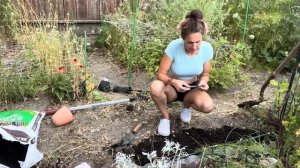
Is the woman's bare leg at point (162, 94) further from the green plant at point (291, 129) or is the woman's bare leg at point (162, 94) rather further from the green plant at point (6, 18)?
the green plant at point (6, 18)

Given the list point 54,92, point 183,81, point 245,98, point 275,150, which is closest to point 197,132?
point 183,81

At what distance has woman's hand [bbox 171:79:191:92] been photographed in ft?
11.1

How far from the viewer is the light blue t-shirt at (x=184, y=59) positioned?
3.42 m

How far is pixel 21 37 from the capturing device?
14.5 feet

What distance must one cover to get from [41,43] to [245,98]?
8.00 ft

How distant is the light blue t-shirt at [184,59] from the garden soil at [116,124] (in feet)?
1.88

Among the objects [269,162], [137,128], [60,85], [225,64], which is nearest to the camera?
[269,162]

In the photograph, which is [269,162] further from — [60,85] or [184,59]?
[60,85]

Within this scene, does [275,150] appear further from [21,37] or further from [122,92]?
[21,37]

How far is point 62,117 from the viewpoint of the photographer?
11.9 feet

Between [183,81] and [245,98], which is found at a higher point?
[183,81]

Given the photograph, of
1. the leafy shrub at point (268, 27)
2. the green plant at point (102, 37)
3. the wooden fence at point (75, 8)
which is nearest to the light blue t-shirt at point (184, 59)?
the leafy shrub at point (268, 27)

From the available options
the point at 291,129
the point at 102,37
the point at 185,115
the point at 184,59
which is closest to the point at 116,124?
the point at 185,115

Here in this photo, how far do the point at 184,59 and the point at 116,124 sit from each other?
96 cm
